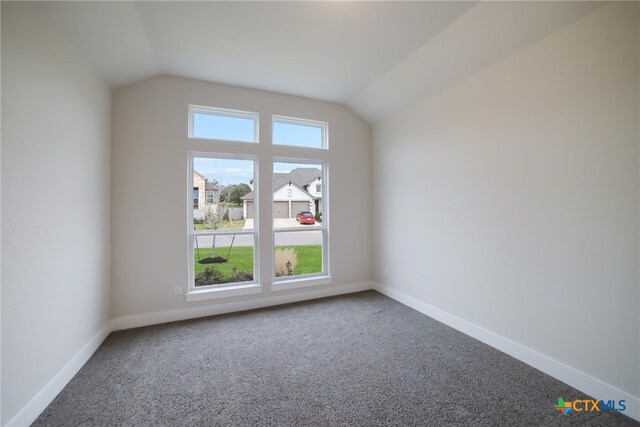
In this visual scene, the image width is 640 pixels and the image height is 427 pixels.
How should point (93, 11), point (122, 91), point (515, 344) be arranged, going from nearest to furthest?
point (93, 11) < point (515, 344) < point (122, 91)

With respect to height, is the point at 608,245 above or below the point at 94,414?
above

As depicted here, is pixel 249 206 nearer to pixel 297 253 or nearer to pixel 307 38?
pixel 297 253

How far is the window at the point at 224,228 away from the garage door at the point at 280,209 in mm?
310

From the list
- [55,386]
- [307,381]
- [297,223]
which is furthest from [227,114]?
[307,381]

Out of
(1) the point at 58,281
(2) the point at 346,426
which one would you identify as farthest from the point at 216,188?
(2) the point at 346,426

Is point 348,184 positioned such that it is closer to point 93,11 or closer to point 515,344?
point 515,344

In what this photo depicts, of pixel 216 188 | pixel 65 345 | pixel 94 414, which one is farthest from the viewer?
pixel 216 188

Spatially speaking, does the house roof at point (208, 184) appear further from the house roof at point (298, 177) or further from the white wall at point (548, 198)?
the white wall at point (548, 198)

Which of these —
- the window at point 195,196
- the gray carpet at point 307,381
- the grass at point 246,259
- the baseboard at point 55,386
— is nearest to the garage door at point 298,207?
the grass at point 246,259

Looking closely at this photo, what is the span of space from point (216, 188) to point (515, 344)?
360cm

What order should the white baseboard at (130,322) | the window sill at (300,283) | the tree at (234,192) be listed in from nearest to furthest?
the white baseboard at (130,322)
the tree at (234,192)
the window sill at (300,283)

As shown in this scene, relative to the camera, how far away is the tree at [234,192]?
3.46 m

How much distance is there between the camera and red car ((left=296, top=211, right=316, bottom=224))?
12.8ft

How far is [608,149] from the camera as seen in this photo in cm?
177
